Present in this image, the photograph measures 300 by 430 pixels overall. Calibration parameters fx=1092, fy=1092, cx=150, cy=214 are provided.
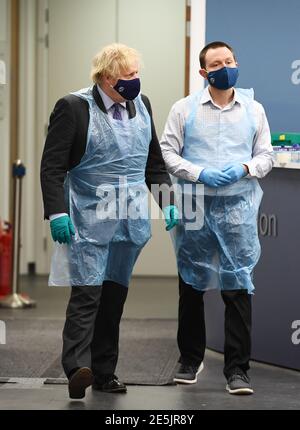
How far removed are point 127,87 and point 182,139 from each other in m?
0.44

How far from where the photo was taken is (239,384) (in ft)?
14.5

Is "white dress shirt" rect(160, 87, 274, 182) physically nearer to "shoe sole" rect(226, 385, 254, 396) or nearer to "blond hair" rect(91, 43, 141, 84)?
"blond hair" rect(91, 43, 141, 84)

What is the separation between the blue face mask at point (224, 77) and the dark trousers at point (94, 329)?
91cm

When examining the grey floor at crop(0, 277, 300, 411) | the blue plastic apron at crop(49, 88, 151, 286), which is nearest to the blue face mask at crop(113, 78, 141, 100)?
the blue plastic apron at crop(49, 88, 151, 286)

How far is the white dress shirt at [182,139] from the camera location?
4426mm

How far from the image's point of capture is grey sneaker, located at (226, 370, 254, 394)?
441cm

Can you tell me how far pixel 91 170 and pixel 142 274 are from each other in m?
3.54

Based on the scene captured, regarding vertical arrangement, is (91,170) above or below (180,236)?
above

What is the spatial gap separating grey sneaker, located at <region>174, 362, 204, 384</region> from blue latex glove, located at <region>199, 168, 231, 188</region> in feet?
2.72

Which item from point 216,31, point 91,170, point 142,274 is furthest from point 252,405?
point 142,274

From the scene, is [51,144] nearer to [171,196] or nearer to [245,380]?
[171,196]

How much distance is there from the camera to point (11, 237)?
677 centimetres

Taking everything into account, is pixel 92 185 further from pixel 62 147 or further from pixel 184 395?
pixel 184 395

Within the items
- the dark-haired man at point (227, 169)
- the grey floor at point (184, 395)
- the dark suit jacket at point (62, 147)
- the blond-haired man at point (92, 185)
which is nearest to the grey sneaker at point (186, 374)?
the grey floor at point (184, 395)
